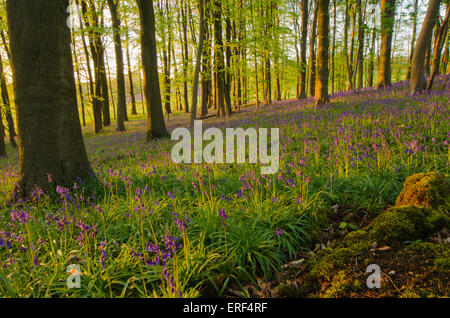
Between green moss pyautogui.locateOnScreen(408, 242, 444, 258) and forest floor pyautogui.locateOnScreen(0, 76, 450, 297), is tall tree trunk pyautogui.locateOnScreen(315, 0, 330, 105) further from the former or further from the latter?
green moss pyautogui.locateOnScreen(408, 242, 444, 258)

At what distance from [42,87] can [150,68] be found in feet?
23.3

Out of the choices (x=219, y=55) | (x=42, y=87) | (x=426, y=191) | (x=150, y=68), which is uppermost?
(x=219, y=55)

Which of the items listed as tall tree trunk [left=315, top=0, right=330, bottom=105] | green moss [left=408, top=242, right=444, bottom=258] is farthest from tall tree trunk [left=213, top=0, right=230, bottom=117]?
green moss [left=408, top=242, right=444, bottom=258]

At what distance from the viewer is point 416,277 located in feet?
6.56

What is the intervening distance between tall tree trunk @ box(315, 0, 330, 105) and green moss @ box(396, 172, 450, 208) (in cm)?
932

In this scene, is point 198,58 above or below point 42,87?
above

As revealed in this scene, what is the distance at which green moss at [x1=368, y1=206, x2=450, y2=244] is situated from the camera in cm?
256

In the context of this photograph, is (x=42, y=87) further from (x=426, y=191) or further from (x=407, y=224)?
(x=426, y=191)

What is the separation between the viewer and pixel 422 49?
990 centimetres

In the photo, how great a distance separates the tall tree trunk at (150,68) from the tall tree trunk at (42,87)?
244 inches

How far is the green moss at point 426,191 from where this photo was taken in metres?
2.87

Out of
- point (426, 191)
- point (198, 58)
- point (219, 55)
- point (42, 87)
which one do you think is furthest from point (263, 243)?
point (219, 55)
